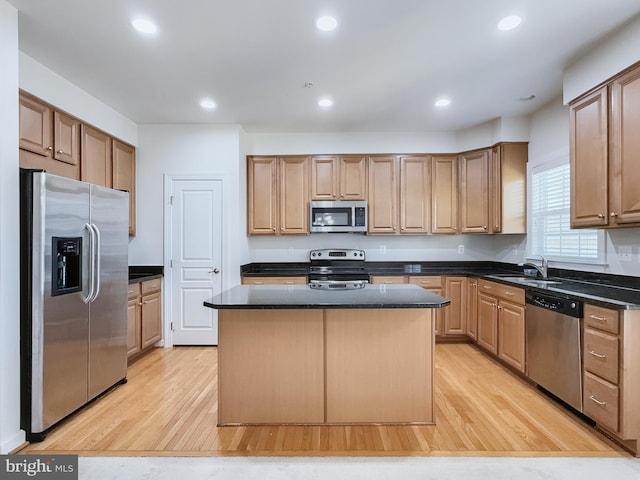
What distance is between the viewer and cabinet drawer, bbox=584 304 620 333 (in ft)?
7.47

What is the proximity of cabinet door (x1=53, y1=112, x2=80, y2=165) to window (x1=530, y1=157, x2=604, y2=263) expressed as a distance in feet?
15.6

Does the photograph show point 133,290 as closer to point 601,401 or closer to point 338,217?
point 338,217

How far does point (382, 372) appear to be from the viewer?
8.22ft

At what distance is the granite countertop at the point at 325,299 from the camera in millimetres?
2246

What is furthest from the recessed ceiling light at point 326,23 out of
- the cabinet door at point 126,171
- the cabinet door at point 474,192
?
the cabinet door at point 474,192

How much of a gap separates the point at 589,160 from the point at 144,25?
11.2 feet

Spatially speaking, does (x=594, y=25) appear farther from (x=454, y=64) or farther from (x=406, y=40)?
(x=406, y=40)

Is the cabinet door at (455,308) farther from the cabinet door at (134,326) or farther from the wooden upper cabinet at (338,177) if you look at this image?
the cabinet door at (134,326)

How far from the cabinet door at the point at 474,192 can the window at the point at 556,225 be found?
53cm

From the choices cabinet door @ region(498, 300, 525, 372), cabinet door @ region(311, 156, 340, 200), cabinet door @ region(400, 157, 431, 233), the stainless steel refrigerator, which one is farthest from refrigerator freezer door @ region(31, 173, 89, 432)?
cabinet door @ region(498, 300, 525, 372)

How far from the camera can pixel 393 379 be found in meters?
2.50

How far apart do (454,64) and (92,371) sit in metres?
3.85

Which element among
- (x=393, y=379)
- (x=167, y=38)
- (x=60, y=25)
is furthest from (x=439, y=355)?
(x=60, y=25)

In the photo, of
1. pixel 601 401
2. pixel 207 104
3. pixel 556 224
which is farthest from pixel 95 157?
pixel 556 224
